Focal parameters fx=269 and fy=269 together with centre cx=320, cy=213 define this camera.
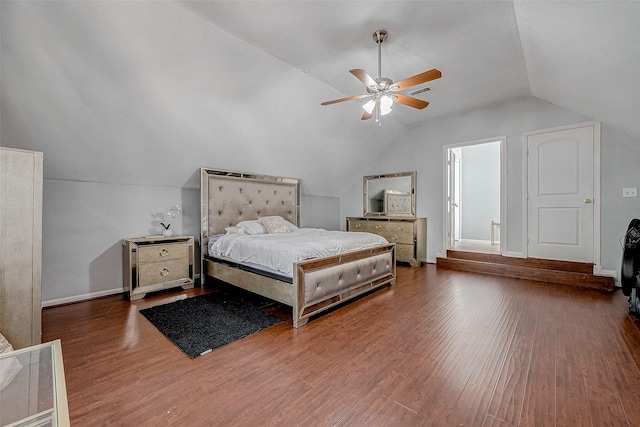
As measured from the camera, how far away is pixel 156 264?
11.1 ft

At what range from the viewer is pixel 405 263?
18.0 ft

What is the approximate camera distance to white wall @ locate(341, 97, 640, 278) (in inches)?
146

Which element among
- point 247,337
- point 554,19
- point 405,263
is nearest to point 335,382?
point 247,337

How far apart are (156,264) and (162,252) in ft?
0.52

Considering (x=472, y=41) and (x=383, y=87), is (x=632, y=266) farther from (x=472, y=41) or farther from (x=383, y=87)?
(x=383, y=87)

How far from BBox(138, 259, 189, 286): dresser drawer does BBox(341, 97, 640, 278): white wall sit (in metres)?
4.06

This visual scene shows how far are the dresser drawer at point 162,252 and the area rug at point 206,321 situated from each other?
0.65 m

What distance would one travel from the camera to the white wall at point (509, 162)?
146 inches

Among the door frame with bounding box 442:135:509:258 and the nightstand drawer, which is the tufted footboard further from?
the door frame with bounding box 442:135:509:258

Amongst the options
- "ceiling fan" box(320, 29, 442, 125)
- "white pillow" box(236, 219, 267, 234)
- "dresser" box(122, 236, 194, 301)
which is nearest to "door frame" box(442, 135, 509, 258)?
"ceiling fan" box(320, 29, 442, 125)

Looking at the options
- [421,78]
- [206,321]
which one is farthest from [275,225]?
[421,78]

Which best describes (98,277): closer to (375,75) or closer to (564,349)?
(375,75)

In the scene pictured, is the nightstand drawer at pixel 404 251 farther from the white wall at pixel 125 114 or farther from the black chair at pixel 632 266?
the black chair at pixel 632 266

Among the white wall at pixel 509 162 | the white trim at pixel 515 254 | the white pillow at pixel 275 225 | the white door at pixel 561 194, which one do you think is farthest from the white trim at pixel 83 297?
the white door at pixel 561 194
